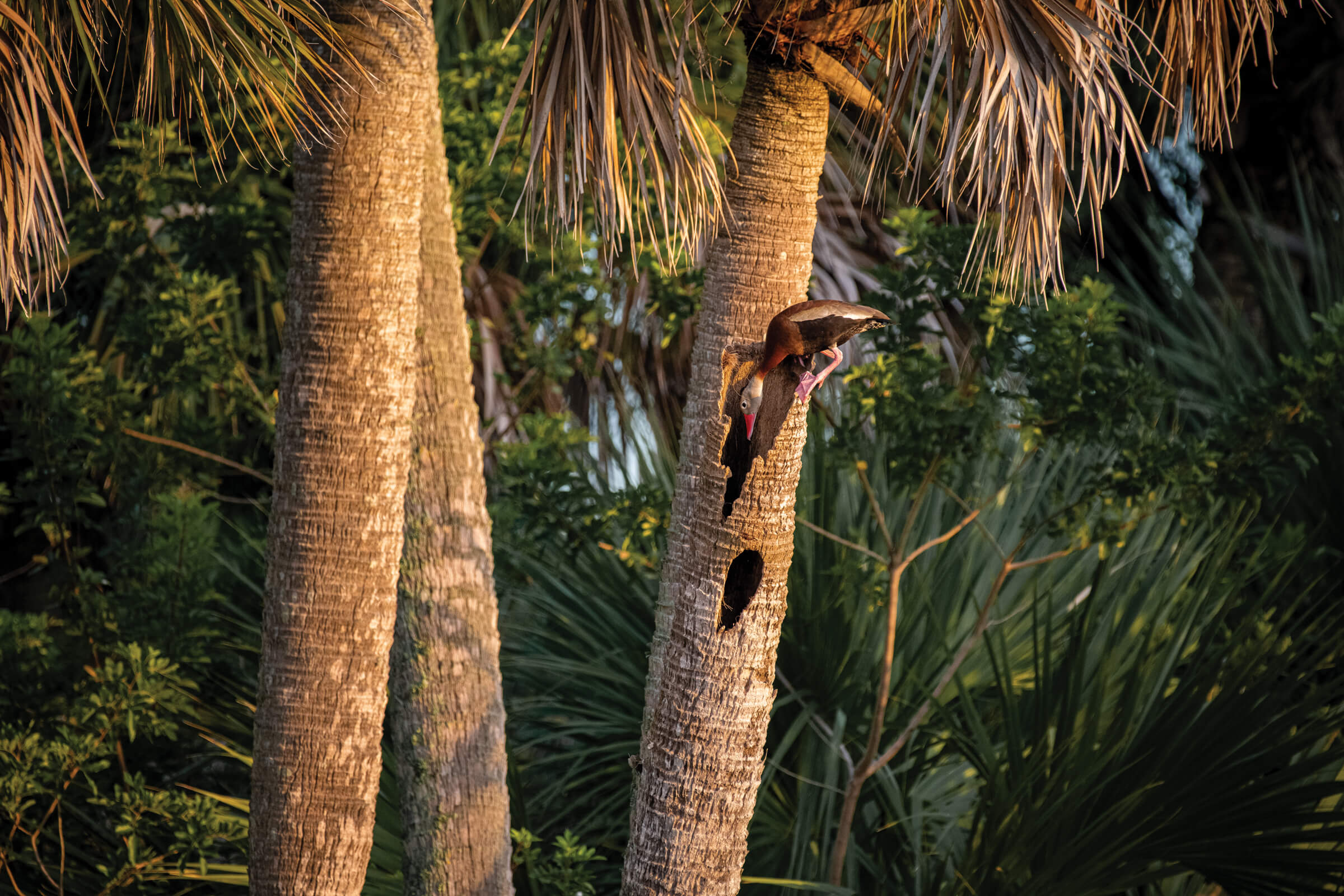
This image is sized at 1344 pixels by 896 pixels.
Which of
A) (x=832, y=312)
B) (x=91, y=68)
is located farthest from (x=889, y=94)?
(x=91, y=68)

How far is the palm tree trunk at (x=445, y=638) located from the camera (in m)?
3.17

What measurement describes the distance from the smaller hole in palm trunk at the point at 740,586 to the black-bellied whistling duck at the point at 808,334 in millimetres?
263

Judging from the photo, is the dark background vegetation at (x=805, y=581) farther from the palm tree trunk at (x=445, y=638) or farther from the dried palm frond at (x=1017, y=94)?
the dried palm frond at (x=1017, y=94)

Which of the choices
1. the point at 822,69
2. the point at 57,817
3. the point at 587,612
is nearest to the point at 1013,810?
the point at 587,612

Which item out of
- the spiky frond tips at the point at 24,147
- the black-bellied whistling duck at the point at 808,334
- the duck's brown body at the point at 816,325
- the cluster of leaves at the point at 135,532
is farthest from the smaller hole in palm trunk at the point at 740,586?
the cluster of leaves at the point at 135,532

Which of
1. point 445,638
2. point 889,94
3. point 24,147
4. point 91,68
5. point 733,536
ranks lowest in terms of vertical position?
point 445,638

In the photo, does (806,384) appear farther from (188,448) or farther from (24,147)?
(188,448)

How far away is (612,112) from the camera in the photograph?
7.20ft

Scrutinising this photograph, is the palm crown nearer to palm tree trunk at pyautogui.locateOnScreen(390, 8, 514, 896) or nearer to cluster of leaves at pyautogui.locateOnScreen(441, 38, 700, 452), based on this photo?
cluster of leaves at pyautogui.locateOnScreen(441, 38, 700, 452)

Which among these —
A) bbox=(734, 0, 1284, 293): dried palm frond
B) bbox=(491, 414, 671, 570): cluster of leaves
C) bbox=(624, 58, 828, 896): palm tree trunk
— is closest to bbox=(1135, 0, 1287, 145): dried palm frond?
bbox=(734, 0, 1284, 293): dried palm frond

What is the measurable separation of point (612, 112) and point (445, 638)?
5.57ft

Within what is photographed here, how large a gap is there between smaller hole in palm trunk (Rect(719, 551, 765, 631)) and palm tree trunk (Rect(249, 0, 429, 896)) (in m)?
0.88

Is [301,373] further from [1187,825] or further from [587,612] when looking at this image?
[1187,825]

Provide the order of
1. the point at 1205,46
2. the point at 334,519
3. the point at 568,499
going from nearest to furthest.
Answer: the point at 334,519 → the point at 1205,46 → the point at 568,499
